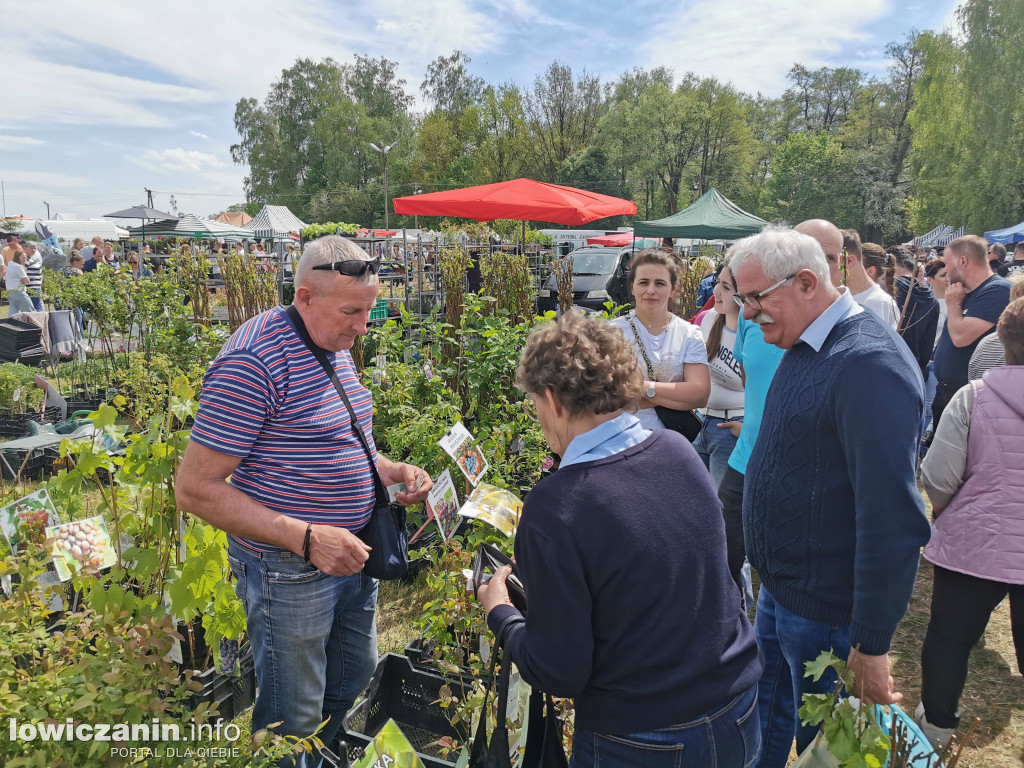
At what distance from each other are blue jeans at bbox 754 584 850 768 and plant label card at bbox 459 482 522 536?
30.1 inches

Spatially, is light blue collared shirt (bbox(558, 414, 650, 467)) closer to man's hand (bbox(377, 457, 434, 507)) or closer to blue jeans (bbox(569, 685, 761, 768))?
blue jeans (bbox(569, 685, 761, 768))

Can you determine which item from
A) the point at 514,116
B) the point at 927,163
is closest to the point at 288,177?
the point at 514,116

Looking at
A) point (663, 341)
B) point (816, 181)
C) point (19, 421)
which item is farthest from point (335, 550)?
point (816, 181)

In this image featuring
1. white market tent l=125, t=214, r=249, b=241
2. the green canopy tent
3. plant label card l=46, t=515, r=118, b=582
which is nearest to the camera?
plant label card l=46, t=515, r=118, b=582

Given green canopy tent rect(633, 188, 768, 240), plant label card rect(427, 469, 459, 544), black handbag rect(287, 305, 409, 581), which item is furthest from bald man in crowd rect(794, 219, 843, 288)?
green canopy tent rect(633, 188, 768, 240)

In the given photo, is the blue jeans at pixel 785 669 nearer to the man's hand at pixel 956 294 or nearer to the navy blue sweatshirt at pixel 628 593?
the navy blue sweatshirt at pixel 628 593

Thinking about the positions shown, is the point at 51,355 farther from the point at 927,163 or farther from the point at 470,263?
the point at 927,163

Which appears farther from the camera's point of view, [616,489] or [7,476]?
[7,476]

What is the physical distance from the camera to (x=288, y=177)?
4666 cm

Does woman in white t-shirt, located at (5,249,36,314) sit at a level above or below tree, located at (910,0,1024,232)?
below

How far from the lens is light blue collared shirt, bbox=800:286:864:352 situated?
1.65 metres

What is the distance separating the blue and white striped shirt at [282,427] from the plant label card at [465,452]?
0.45 metres

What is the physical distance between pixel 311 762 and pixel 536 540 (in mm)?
1399

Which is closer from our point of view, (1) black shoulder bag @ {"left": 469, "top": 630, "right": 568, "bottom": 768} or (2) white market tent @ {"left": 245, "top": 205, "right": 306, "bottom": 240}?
(1) black shoulder bag @ {"left": 469, "top": 630, "right": 568, "bottom": 768}
